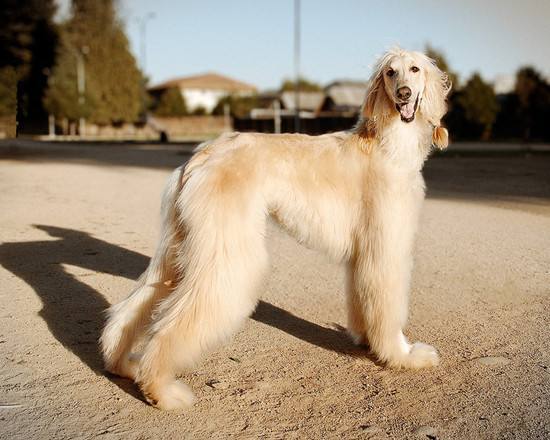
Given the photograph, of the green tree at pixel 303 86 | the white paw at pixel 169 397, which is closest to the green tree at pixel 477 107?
the white paw at pixel 169 397

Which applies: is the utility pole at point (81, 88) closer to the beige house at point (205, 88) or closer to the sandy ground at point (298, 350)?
the sandy ground at point (298, 350)

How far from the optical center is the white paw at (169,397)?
330 cm

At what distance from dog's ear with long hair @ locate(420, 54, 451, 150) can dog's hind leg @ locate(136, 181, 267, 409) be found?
1.30 metres

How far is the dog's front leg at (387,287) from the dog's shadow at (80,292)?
0.40 meters

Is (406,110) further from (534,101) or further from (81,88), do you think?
(81,88)

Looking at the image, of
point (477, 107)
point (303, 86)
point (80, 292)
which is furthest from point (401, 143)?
point (303, 86)

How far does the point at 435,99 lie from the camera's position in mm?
3949

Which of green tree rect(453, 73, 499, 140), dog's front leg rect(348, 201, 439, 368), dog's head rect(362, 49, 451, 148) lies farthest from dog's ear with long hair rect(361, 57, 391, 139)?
green tree rect(453, 73, 499, 140)

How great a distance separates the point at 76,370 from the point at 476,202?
8514 millimetres

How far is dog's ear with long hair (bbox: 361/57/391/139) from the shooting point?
12.7ft

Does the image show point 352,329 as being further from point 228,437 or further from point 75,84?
point 75,84

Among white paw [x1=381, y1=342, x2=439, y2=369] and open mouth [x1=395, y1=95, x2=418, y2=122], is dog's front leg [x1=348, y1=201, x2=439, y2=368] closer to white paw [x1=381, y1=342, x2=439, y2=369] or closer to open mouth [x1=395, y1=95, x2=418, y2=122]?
white paw [x1=381, y1=342, x2=439, y2=369]

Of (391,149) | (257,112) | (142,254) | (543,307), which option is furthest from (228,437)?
(257,112)

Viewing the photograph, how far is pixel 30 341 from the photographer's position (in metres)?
4.31
